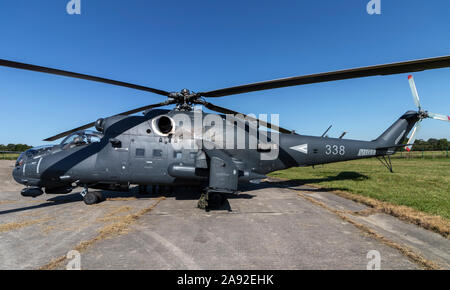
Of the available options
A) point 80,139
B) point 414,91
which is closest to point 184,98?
point 80,139

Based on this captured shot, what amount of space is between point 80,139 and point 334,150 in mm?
11206

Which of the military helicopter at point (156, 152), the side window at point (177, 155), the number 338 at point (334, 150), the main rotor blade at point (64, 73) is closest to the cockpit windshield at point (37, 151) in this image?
the military helicopter at point (156, 152)

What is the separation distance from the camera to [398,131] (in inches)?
453

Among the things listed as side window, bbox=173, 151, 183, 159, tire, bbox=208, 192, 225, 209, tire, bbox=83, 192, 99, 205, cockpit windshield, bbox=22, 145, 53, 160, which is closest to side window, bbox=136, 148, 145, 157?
side window, bbox=173, 151, 183, 159

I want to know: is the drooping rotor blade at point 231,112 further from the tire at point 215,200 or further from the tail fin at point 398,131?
the tail fin at point 398,131

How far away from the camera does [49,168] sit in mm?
7371

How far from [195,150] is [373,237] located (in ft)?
19.7

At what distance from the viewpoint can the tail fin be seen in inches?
437

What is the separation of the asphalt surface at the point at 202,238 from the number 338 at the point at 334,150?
295 cm

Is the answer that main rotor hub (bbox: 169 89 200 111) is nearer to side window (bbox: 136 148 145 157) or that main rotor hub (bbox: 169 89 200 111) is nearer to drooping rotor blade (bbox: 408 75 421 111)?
side window (bbox: 136 148 145 157)

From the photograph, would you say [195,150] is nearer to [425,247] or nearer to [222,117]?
[222,117]

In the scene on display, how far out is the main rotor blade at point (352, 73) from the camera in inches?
166
